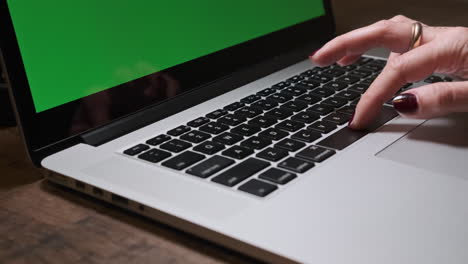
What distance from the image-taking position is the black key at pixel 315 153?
565 mm

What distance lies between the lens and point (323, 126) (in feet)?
2.13

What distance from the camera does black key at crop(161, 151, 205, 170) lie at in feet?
1.79

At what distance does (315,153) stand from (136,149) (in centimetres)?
19

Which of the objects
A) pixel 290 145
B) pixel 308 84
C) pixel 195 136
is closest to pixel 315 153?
pixel 290 145

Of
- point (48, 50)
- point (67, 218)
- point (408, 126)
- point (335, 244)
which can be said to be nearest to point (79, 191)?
point (67, 218)

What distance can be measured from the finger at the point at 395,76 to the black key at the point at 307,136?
6 cm

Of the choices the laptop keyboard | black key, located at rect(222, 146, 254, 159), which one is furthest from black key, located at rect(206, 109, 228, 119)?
black key, located at rect(222, 146, 254, 159)

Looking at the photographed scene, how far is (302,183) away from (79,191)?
23cm

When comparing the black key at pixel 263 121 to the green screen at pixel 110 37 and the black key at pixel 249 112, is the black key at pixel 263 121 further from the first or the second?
the green screen at pixel 110 37

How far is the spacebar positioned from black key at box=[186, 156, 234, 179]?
12cm

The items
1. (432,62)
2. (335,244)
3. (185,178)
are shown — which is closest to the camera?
(335,244)

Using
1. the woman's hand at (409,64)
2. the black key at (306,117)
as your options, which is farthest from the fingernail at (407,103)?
the black key at (306,117)

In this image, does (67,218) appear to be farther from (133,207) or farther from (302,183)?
(302,183)

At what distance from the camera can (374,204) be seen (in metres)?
0.48
